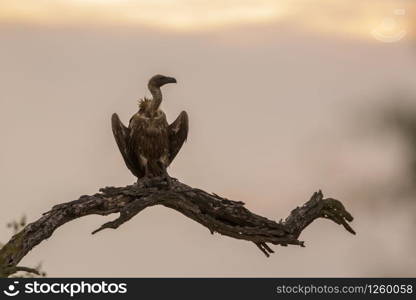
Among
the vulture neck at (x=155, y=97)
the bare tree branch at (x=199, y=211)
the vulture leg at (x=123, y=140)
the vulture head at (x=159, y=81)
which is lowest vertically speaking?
the bare tree branch at (x=199, y=211)

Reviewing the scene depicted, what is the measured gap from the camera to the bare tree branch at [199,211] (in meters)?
9.44

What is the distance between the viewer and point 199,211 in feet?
36.5

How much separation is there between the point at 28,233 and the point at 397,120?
4260mm

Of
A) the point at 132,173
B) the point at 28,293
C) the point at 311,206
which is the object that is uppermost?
the point at 132,173

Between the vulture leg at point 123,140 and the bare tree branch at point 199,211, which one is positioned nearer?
the bare tree branch at point 199,211

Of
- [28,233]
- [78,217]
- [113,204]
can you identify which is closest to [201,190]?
[113,204]

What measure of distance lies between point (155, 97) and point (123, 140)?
2.88 ft

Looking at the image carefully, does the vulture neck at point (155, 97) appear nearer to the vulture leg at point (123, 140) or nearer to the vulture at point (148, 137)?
the vulture at point (148, 137)

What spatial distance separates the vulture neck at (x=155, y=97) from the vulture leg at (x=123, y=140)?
1.95 ft

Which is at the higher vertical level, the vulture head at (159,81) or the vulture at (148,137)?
the vulture head at (159,81)

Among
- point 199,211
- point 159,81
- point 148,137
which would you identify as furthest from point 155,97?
point 199,211

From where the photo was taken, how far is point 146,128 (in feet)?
43.1

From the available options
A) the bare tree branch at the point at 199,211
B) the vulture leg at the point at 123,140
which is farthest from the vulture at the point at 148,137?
the bare tree branch at the point at 199,211

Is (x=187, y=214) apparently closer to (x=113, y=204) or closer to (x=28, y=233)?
(x=113, y=204)
